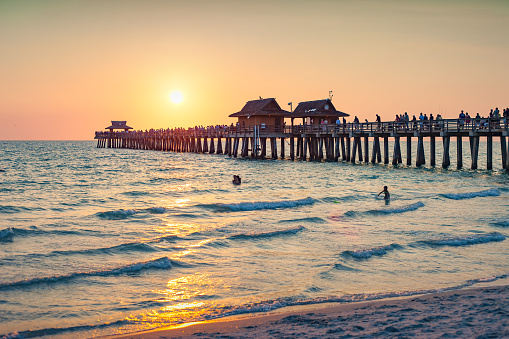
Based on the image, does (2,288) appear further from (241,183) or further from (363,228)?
(241,183)

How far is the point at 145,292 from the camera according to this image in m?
9.93

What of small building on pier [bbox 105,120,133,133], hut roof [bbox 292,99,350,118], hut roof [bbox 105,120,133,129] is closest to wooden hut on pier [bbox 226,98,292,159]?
hut roof [bbox 292,99,350,118]

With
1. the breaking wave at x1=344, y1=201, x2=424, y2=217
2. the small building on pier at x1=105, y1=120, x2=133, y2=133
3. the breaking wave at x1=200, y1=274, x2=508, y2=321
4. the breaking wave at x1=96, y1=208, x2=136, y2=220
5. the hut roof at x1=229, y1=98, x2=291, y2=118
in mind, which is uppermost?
the small building on pier at x1=105, y1=120, x2=133, y2=133

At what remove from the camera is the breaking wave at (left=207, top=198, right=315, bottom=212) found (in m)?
21.9

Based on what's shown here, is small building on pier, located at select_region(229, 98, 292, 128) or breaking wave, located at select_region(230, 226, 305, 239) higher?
small building on pier, located at select_region(229, 98, 292, 128)

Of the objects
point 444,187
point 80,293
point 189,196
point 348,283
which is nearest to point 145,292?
point 80,293

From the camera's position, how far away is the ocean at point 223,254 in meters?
9.11

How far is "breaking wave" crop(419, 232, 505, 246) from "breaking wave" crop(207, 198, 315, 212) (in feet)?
29.7

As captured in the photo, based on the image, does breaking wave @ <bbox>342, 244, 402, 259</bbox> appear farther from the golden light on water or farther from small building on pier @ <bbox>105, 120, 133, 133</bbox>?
small building on pier @ <bbox>105, 120, 133, 133</bbox>

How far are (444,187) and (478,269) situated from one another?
719 inches

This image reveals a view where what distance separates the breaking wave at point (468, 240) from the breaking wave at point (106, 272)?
6920 mm

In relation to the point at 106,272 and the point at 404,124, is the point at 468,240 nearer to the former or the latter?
the point at 106,272

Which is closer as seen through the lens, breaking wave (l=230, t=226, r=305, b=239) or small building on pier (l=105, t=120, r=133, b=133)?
breaking wave (l=230, t=226, r=305, b=239)

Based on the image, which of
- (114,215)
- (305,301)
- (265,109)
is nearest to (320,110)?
(265,109)
